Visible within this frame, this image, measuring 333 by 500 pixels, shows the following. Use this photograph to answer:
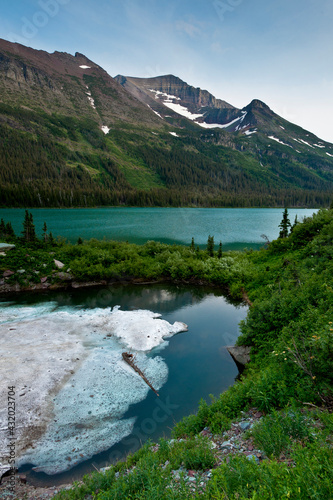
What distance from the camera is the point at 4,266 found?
31.0 metres

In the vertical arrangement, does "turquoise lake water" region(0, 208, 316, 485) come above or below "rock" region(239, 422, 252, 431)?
below

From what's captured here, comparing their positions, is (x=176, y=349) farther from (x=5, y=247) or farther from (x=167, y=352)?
(x=5, y=247)

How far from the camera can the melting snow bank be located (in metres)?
10.6

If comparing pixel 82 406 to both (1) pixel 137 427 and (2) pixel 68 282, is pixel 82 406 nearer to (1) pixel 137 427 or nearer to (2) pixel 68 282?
(1) pixel 137 427

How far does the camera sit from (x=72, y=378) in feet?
47.0

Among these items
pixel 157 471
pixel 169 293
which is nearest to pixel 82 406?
pixel 157 471

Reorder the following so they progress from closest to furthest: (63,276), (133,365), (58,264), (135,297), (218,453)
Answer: (218,453)
(133,365)
(135,297)
(63,276)
(58,264)

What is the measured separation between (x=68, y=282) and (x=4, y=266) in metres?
8.42

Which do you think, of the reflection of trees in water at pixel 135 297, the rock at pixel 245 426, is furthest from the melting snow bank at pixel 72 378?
the rock at pixel 245 426

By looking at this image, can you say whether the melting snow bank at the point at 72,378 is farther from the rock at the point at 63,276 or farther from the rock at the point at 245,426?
the rock at the point at 63,276

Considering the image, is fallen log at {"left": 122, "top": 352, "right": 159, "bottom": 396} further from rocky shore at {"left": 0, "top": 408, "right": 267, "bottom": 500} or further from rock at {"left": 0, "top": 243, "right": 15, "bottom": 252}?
rock at {"left": 0, "top": 243, "right": 15, "bottom": 252}

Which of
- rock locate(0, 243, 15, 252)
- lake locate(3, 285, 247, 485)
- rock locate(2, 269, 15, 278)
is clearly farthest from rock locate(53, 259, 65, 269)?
rock locate(0, 243, 15, 252)

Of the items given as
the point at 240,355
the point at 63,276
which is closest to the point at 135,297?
the point at 63,276

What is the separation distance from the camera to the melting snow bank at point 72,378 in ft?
34.9
